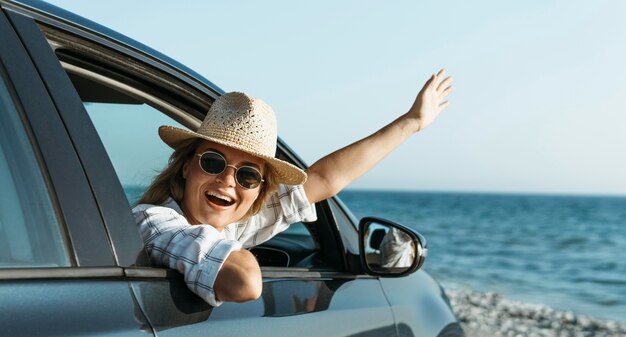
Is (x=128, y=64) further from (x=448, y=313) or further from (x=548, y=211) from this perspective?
(x=548, y=211)

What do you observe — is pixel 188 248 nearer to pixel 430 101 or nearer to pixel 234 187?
pixel 234 187

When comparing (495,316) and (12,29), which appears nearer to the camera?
(12,29)

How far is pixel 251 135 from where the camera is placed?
2910 mm

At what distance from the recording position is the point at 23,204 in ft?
6.46

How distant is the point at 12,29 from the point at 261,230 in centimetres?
143

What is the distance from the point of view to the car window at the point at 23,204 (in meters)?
1.92

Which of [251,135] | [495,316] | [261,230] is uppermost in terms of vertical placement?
[251,135]

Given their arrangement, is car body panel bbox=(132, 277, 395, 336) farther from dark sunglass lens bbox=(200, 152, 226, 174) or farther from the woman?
dark sunglass lens bbox=(200, 152, 226, 174)

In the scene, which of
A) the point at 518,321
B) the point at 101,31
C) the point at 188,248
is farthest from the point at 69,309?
the point at 518,321

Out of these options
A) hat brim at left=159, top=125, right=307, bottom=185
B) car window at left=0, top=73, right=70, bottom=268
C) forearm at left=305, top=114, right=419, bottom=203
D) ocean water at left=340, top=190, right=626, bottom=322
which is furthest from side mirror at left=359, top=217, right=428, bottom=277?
ocean water at left=340, top=190, right=626, bottom=322

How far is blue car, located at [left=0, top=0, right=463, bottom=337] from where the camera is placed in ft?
6.23

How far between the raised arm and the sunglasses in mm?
466

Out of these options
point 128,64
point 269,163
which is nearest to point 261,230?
point 269,163

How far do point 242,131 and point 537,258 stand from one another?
1061 inches
